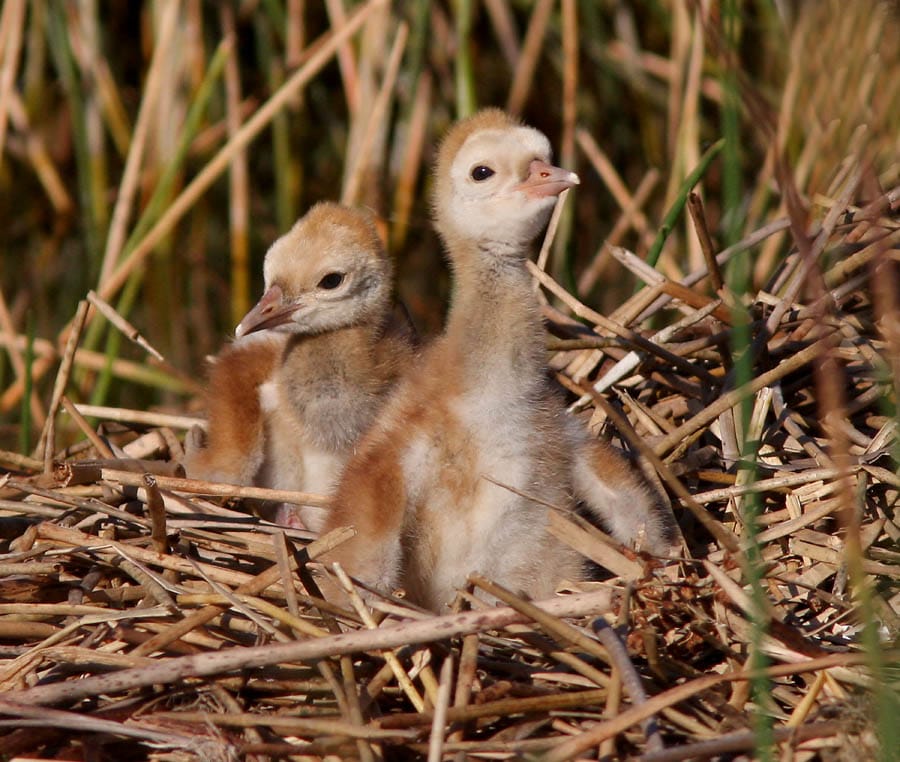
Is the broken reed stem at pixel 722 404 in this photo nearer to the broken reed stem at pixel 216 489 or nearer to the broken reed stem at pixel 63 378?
the broken reed stem at pixel 216 489

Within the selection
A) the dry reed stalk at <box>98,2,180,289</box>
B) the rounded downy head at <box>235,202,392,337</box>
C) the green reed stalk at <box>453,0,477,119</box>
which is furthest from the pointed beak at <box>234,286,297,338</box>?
the green reed stalk at <box>453,0,477,119</box>

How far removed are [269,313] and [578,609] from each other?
116cm

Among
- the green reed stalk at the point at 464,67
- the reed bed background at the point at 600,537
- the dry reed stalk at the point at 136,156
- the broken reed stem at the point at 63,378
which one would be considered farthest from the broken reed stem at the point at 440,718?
the green reed stalk at the point at 464,67

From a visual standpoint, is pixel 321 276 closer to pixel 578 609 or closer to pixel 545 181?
pixel 545 181

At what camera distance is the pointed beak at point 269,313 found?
325 cm

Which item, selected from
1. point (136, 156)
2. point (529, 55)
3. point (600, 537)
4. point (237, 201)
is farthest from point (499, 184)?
point (529, 55)

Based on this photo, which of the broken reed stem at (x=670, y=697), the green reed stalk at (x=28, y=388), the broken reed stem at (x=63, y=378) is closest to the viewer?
the broken reed stem at (x=670, y=697)

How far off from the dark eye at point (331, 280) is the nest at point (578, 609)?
533 millimetres

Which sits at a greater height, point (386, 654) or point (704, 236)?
point (704, 236)

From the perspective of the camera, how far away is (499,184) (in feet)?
10.2

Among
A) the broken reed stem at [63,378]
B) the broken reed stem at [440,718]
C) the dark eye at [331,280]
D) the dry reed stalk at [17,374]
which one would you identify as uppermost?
the dark eye at [331,280]

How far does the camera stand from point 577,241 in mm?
6727

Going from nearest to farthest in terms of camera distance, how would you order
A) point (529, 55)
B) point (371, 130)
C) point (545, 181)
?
point (545, 181) < point (371, 130) < point (529, 55)

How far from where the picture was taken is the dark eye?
3311 millimetres
